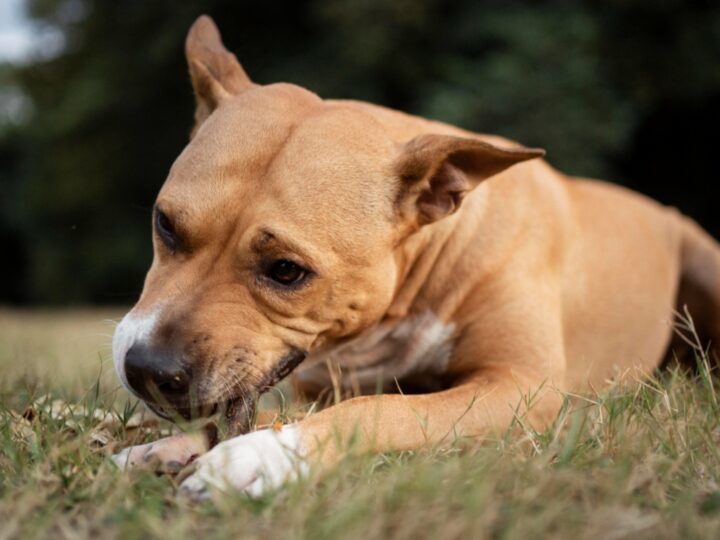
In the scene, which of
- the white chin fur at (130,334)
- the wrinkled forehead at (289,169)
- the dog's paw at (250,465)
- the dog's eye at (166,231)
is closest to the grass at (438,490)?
the dog's paw at (250,465)

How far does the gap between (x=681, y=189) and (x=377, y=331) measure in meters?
10.7

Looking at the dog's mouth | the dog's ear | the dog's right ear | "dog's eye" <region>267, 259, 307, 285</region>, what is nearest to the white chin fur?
the dog's mouth

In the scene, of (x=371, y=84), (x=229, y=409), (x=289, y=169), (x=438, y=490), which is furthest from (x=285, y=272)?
(x=371, y=84)

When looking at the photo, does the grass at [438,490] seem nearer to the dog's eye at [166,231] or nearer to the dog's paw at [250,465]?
the dog's paw at [250,465]

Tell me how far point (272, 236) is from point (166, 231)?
47 cm

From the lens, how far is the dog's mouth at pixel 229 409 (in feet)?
10.0

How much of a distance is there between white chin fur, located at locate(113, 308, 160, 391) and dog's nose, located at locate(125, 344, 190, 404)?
0.04m

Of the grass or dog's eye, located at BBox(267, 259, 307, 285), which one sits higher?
dog's eye, located at BBox(267, 259, 307, 285)

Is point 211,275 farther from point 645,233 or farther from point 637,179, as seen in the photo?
point 637,179

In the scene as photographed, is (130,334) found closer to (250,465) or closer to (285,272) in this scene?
(285,272)

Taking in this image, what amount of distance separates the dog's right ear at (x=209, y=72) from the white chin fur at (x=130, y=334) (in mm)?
1379

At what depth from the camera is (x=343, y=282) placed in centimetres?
359

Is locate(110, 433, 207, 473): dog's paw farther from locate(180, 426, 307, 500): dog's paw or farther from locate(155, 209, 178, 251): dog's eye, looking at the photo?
locate(155, 209, 178, 251): dog's eye

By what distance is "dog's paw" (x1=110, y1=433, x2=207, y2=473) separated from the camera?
8.93 ft
